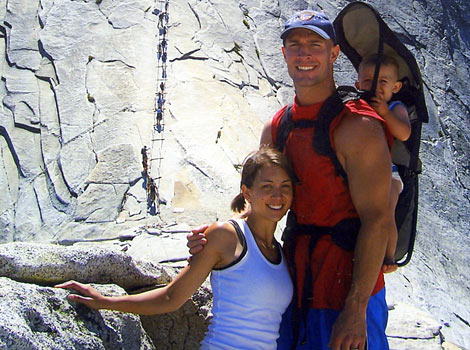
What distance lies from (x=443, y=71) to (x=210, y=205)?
588 centimetres

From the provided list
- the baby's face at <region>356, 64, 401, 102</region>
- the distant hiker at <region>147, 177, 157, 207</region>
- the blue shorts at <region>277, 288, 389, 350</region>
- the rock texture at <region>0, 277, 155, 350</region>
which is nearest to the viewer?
the rock texture at <region>0, 277, 155, 350</region>

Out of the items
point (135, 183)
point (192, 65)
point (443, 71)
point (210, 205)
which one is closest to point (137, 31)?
point (192, 65)

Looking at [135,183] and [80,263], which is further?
[135,183]

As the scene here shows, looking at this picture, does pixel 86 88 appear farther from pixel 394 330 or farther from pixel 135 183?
pixel 394 330

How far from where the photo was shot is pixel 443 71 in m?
10.9

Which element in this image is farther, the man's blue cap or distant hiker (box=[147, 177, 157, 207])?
distant hiker (box=[147, 177, 157, 207])

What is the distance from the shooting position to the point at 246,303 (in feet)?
8.52

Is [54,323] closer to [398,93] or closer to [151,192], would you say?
[398,93]

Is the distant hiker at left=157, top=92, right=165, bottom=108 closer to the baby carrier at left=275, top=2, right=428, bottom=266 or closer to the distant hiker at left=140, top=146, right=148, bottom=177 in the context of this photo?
the distant hiker at left=140, top=146, right=148, bottom=177

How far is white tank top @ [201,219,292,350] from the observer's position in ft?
8.50

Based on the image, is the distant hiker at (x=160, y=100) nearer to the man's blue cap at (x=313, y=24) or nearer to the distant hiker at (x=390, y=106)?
the distant hiker at (x=390, y=106)

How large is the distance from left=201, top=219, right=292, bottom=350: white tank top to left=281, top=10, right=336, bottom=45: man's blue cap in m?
0.76

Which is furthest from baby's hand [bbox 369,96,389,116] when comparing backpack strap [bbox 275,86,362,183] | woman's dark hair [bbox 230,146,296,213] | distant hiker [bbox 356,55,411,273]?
woman's dark hair [bbox 230,146,296,213]

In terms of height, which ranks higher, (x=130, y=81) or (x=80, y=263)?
(x=80, y=263)
